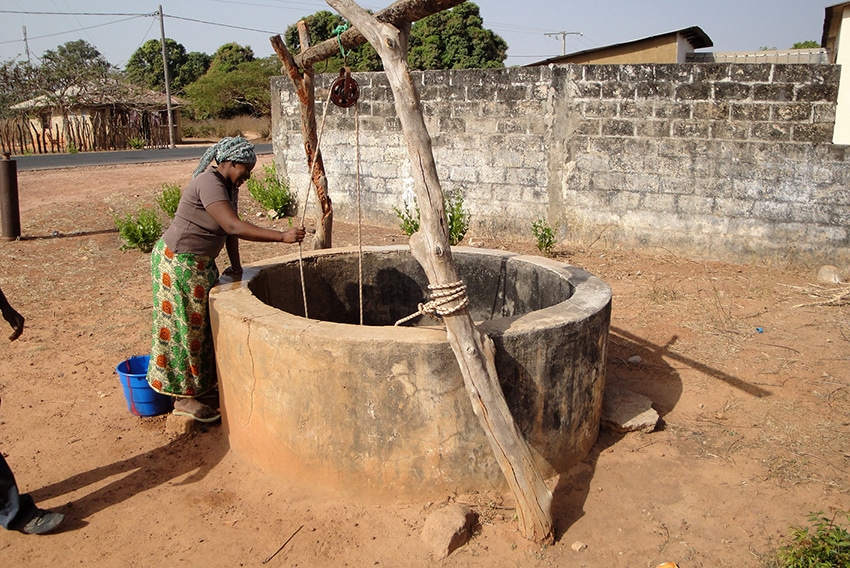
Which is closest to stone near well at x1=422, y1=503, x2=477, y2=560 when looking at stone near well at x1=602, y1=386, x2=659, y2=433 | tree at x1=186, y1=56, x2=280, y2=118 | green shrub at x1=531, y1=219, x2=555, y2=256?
stone near well at x1=602, y1=386, x2=659, y2=433

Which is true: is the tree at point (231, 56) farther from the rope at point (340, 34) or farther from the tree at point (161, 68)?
the rope at point (340, 34)

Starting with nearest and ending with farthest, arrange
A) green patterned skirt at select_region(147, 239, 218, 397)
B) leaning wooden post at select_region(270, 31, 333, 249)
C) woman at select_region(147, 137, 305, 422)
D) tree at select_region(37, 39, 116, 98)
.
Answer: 1. woman at select_region(147, 137, 305, 422)
2. green patterned skirt at select_region(147, 239, 218, 397)
3. leaning wooden post at select_region(270, 31, 333, 249)
4. tree at select_region(37, 39, 116, 98)

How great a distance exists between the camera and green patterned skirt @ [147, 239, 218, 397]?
3408 millimetres

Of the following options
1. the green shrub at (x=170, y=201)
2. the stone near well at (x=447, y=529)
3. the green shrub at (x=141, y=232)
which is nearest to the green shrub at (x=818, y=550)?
the stone near well at (x=447, y=529)

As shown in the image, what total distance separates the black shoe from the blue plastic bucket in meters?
0.95

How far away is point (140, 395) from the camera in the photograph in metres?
3.73

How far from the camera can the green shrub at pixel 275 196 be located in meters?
8.71

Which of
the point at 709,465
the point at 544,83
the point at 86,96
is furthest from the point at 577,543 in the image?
the point at 86,96

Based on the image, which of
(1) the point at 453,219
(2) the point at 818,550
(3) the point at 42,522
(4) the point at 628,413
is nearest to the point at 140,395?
(3) the point at 42,522

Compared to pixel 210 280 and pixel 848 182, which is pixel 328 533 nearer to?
pixel 210 280

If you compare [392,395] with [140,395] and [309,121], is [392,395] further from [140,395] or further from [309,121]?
[309,121]

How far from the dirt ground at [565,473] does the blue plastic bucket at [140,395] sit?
0.32 feet

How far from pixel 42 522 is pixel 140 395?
1.01m

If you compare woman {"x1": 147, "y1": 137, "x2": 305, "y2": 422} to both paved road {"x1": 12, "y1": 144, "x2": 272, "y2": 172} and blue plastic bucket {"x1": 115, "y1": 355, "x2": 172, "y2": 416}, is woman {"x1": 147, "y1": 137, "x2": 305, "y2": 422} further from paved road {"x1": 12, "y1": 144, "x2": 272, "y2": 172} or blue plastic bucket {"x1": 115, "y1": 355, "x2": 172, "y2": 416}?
paved road {"x1": 12, "y1": 144, "x2": 272, "y2": 172}
